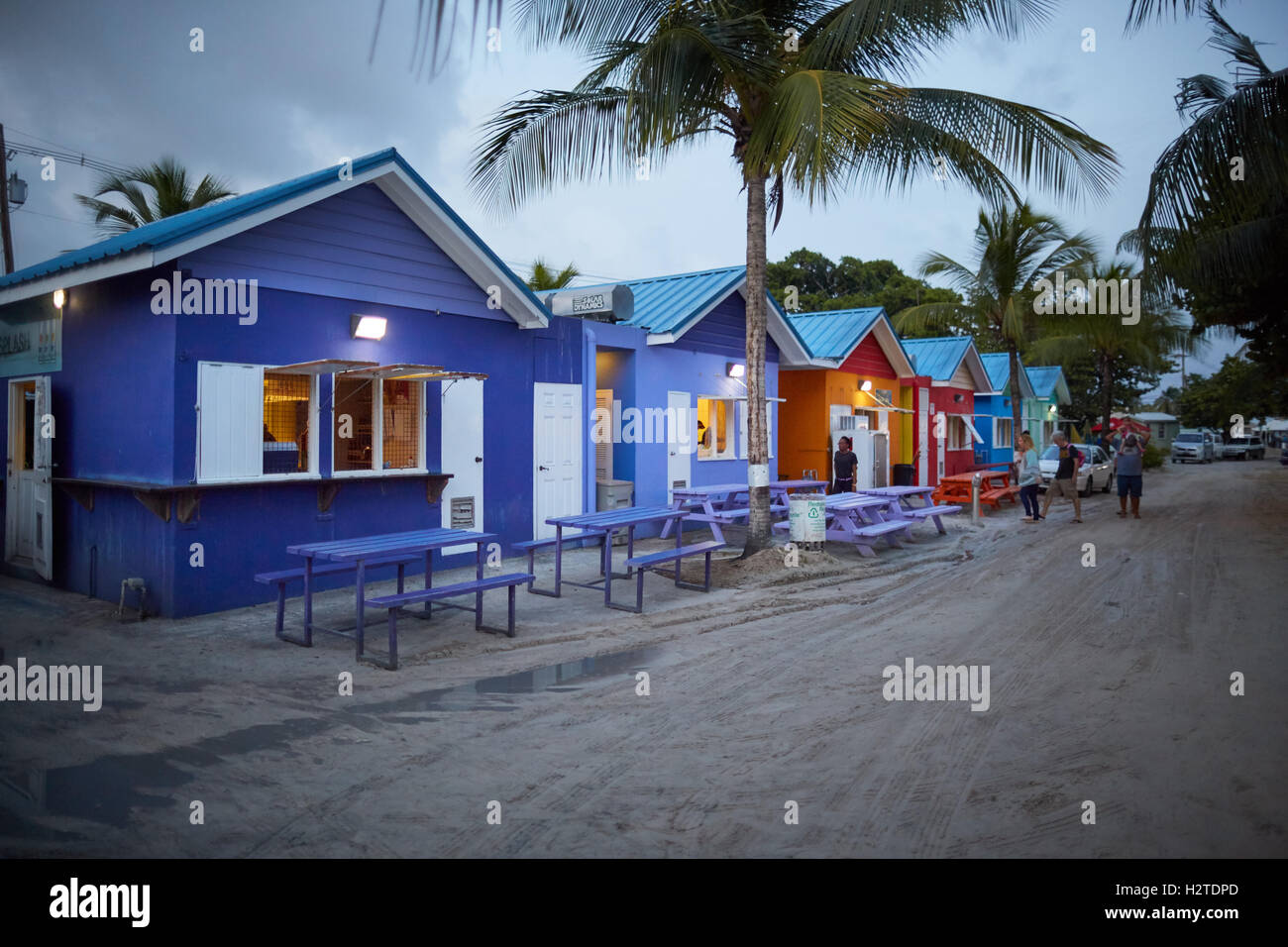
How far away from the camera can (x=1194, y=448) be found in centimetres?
5216

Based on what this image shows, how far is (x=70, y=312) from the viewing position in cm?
981

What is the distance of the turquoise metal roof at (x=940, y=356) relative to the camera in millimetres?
25688

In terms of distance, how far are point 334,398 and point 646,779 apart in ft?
22.8

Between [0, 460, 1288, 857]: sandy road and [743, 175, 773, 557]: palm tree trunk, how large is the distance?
3143 mm

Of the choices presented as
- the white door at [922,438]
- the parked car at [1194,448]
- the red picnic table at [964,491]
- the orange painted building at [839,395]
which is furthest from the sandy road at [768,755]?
the parked car at [1194,448]

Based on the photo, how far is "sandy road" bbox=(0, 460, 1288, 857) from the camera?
379 cm

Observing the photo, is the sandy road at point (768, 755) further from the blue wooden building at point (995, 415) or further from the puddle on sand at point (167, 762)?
the blue wooden building at point (995, 415)

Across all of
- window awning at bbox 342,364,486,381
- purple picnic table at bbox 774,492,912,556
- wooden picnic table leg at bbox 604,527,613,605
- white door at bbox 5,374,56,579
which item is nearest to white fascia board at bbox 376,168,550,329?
window awning at bbox 342,364,486,381

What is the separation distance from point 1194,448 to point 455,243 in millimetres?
54991

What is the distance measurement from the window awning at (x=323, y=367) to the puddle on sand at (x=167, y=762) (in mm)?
3886

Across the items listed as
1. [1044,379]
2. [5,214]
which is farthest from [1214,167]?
[1044,379]
